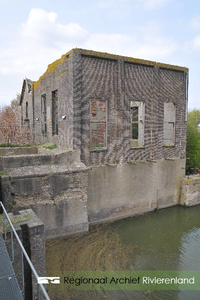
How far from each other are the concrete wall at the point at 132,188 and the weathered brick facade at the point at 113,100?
19.7 inches

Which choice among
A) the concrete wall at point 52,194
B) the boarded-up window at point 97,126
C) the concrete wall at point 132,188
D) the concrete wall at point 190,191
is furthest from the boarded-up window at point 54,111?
the concrete wall at point 190,191

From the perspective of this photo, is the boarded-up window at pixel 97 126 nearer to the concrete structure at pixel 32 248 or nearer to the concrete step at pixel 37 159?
the concrete step at pixel 37 159

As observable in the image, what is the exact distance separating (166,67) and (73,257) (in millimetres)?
10877

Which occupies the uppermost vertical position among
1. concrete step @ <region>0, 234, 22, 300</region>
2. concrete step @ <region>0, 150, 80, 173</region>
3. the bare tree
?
the bare tree

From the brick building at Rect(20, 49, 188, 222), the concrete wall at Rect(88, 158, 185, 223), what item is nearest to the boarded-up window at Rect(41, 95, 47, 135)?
the brick building at Rect(20, 49, 188, 222)

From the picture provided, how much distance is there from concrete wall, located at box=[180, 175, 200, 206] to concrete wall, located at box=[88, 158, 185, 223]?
0.31 m

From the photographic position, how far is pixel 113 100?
1165 centimetres

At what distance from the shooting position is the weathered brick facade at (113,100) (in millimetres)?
10727

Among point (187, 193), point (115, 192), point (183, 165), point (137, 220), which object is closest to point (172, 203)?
point (187, 193)

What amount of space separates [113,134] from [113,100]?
167 cm

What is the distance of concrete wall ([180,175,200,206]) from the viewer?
13.8 m

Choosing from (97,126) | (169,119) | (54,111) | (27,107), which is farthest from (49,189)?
(97,126)

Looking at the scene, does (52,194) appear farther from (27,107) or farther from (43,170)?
(27,107)

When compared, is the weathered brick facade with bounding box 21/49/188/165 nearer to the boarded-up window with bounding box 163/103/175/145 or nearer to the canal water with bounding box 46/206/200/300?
the boarded-up window with bounding box 163/103/175/145
